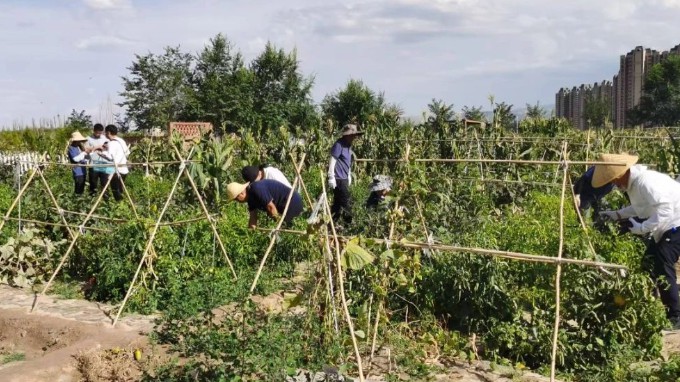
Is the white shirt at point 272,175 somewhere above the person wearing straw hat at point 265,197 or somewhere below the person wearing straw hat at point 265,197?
above

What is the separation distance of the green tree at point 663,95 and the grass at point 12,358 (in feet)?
155

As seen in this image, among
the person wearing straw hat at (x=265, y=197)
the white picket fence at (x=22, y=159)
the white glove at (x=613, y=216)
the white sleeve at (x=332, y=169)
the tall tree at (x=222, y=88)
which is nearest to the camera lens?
the white glove at (x=613, y=216)

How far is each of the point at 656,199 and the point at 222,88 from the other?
2921cm

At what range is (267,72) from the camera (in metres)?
34.4

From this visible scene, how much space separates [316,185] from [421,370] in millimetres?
7867

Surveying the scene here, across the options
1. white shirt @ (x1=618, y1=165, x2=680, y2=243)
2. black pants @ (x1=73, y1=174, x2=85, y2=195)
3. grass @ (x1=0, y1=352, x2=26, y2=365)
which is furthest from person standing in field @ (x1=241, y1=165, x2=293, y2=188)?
black pants @ (x1=73, y1=174, x2=85, y2=195)

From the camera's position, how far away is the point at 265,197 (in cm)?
722

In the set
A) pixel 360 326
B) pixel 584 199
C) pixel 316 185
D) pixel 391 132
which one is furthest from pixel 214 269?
pixel 391 132

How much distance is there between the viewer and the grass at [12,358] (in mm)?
6016

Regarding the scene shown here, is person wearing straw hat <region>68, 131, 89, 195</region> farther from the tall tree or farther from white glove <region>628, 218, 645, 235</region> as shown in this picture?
the tall tree

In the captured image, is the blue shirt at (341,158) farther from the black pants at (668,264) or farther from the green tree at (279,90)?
the green tree at (279,90)

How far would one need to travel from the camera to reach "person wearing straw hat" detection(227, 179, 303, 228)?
23.6 feet

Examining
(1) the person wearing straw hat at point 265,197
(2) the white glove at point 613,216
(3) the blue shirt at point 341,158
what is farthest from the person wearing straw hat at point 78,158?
(2) the white glove at point 613,216

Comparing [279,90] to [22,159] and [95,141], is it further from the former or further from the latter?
[95,141]
